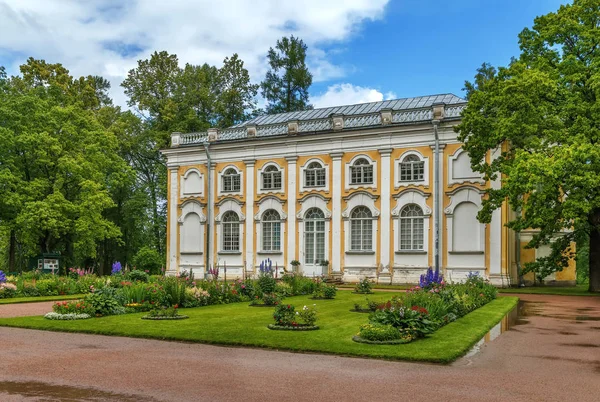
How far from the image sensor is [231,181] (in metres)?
37.6

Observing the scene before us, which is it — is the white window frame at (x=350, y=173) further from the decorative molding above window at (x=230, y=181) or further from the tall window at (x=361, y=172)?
the decorative molding above window at (x=230, y=181)

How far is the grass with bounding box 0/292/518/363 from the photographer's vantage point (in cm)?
1070

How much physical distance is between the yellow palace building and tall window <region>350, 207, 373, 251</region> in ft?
0.17

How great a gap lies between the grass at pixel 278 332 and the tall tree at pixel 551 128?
24.9 feet

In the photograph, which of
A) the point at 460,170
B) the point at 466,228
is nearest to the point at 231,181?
the point at 460,170

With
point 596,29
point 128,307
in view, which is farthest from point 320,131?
point 128,307

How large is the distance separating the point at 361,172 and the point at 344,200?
173 cm

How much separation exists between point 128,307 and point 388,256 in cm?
1819

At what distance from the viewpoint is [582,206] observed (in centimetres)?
2245

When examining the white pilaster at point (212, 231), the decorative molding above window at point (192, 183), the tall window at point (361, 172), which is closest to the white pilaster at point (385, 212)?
the tall window at point (361, 172)

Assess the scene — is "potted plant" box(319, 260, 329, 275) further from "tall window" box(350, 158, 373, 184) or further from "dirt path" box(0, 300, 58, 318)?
"dirt path" box(0, 300, 58, 318)

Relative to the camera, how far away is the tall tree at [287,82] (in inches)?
1999

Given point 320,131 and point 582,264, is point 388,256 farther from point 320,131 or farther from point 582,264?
point 582,264

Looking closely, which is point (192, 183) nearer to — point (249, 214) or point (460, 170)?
point (249, 214)
